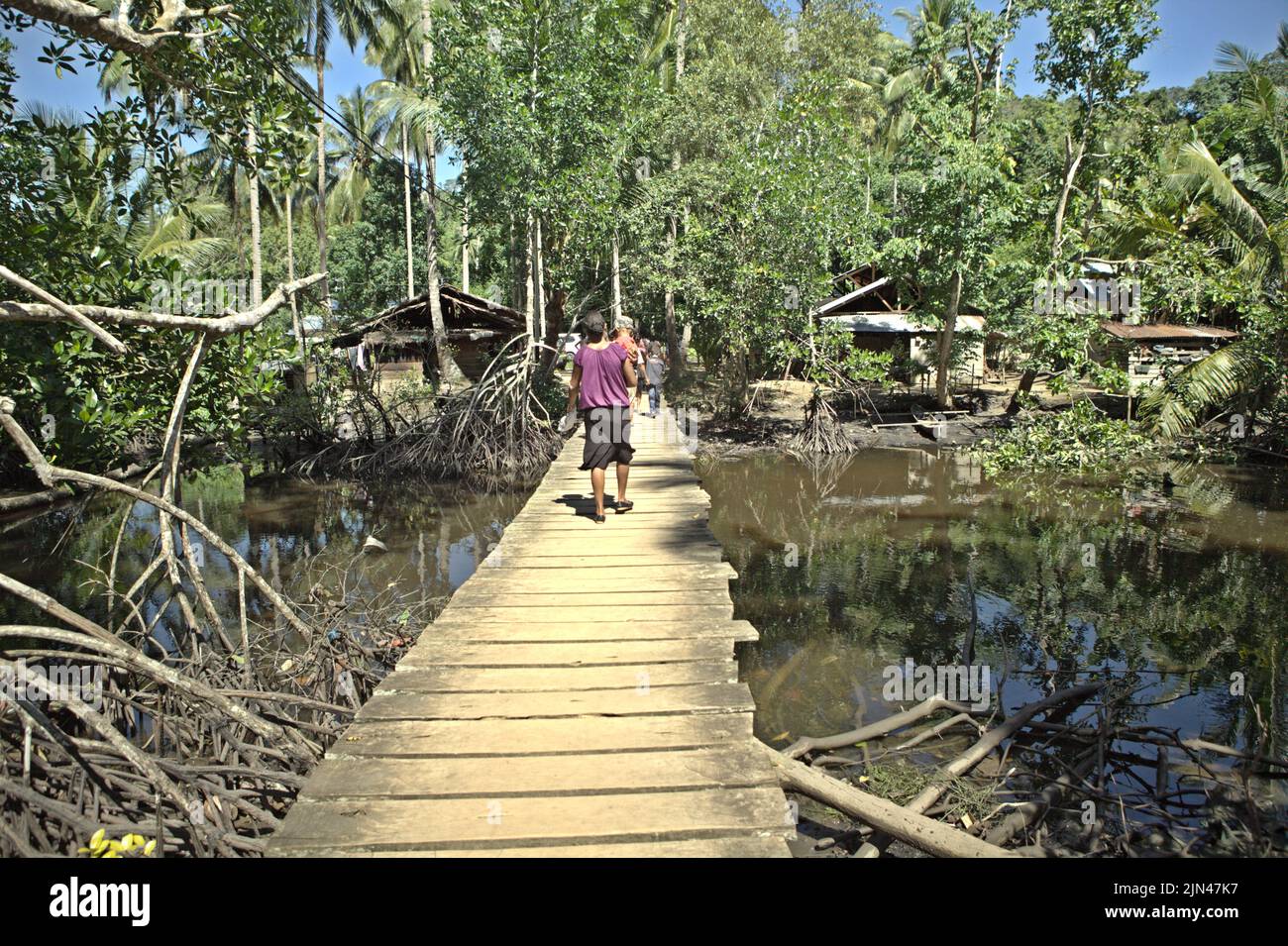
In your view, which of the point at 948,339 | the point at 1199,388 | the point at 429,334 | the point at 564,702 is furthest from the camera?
the point at 429,334

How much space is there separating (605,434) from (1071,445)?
12.2m

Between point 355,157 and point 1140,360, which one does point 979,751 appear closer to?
point 1140,360

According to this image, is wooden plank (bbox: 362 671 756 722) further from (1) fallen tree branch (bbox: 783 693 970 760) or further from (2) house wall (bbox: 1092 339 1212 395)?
(2) house wall (bbox: 1092 339 1212 395)

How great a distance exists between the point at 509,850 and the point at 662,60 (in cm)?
2989

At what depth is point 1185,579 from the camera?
398 inches

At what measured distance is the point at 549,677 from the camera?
162 inches

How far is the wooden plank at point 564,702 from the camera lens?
373 centimetres

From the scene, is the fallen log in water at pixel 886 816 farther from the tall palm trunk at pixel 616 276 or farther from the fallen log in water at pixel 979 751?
the tall palm trunk at pixel 616 276

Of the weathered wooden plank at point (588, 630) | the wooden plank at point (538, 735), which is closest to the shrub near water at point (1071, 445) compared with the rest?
the weathered wooden plank at point (588, 630)

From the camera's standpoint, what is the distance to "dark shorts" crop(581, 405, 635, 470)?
22.4ft

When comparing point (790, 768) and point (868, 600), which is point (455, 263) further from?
point (790, 768)

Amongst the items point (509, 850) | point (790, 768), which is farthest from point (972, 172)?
point (509, 850)

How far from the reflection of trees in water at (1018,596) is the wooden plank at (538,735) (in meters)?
3.39

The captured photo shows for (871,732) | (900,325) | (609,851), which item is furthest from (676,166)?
(609,851)
